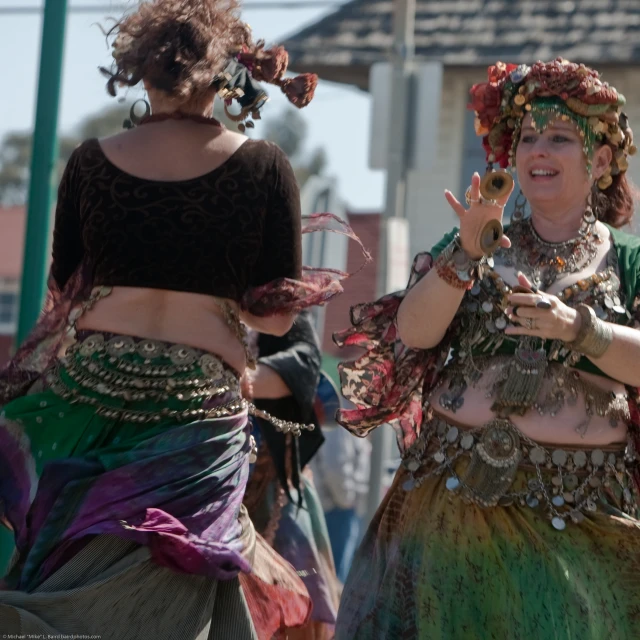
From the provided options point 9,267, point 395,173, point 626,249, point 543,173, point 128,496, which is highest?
point 9,267

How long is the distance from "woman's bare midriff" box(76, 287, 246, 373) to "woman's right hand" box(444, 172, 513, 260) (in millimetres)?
698

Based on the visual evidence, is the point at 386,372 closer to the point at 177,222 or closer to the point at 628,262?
the point at 628,262

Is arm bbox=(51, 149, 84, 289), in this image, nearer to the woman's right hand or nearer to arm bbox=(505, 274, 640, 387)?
the woman's right hand

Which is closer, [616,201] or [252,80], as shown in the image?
[252,80]

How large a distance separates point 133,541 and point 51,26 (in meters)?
2.94

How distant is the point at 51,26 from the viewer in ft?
18.4

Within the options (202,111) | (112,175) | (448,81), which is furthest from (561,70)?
(448,81)

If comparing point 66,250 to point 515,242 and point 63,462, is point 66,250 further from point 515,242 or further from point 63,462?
point 515,242

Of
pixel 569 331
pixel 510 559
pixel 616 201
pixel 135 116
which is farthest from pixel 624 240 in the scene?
pixel 135 116

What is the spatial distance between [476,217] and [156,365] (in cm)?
95

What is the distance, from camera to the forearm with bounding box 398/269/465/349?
12.4ft

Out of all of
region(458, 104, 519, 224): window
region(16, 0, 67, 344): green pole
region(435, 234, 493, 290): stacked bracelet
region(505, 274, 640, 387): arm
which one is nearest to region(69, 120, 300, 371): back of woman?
region(435, 234, 493, 290): stacked bracelet

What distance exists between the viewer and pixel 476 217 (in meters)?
→ 3.64

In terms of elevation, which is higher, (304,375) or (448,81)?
(448,81)
